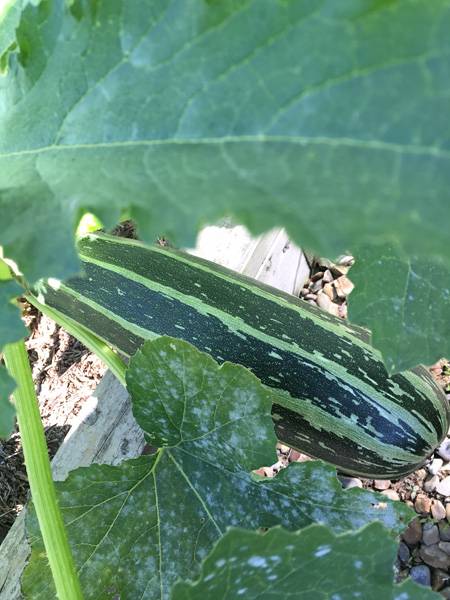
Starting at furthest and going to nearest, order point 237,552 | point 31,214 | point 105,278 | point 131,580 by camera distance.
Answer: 1. point 105,278
2. point 131,580
3. point 237,552
4. point 31,214

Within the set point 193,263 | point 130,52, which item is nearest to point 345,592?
point 130,52

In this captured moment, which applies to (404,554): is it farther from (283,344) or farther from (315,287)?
(315,287)

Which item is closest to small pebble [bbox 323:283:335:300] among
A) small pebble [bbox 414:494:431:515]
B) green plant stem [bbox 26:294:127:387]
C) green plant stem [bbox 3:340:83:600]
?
small pebble [bbox 414:494:431:515]

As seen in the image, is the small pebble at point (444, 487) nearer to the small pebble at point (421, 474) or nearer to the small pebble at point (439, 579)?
the small pebble at point (421, 474)

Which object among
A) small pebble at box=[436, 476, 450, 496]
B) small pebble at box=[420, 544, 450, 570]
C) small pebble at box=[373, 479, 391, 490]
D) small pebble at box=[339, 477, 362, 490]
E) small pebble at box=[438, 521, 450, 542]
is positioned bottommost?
small pebble at box=[420, 544, 450, 570]

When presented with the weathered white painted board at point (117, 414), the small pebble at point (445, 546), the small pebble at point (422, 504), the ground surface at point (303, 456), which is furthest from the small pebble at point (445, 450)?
the weathered white painted board at point (117, 414)

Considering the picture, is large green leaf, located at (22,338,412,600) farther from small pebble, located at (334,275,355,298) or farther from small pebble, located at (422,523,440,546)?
small pebble, located at (334,275,355,298)

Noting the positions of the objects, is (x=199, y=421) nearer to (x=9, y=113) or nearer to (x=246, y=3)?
(x=9, y=113)
